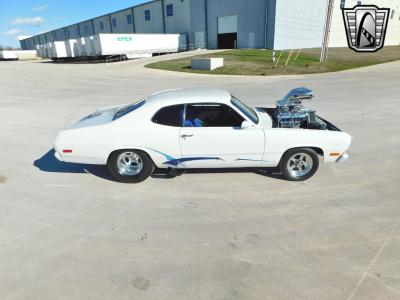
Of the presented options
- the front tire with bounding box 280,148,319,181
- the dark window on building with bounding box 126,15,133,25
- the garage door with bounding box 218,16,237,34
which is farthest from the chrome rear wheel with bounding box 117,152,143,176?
the dark window on building with bounding box 126,15,133,25

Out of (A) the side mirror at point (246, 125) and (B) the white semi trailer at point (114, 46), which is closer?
(A) the side mirror at point (246, 125)

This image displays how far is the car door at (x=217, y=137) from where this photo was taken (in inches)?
185

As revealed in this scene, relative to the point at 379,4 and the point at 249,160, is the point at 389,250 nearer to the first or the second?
the point at 249,160

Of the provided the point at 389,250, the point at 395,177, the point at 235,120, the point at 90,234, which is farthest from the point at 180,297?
the point at 395,177

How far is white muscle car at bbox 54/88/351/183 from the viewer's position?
470cm

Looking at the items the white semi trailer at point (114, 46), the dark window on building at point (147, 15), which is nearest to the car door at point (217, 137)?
the white semi trailer at point (114, 46)

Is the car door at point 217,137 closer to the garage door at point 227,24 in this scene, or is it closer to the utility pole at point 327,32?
the utility pole at point 327,32

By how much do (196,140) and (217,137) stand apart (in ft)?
1.11

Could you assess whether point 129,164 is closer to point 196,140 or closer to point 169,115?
point 169,115

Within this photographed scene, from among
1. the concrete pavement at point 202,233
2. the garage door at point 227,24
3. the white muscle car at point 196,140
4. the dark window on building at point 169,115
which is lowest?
the concrete pavement at point 202,233

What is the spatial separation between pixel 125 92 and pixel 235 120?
458 inches

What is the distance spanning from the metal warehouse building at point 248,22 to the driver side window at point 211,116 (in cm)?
3566

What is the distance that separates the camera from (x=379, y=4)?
47.6m

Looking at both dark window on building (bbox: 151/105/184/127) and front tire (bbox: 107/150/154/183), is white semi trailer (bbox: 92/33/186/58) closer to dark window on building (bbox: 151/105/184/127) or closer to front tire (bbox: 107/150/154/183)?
front tire (bbox: 107/150/154/183)
